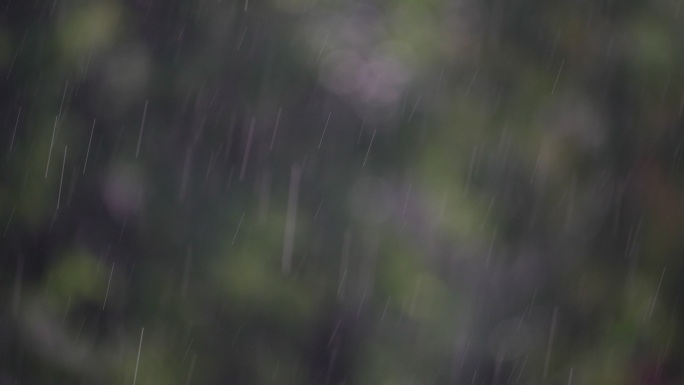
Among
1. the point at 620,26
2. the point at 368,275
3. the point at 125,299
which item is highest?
the point at 620,26

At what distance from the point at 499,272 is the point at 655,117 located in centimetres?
25

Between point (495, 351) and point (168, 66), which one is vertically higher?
point (168, 66)

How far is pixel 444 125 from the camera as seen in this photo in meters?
0.72

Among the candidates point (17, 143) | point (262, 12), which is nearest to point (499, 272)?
point (262, 12)

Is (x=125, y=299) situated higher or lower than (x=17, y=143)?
lower

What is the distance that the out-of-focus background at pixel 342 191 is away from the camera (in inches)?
28.5

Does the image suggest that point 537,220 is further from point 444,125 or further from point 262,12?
point 262,12

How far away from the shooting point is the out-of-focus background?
28.5 inches

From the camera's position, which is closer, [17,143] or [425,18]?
[425,18]

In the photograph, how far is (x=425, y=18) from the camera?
69 centimetres

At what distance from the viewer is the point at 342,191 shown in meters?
0.73

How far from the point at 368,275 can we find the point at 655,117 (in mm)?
380

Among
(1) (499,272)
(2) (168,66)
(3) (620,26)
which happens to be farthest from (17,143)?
(3) (620,26)

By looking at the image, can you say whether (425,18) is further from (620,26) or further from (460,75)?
(620,26)
